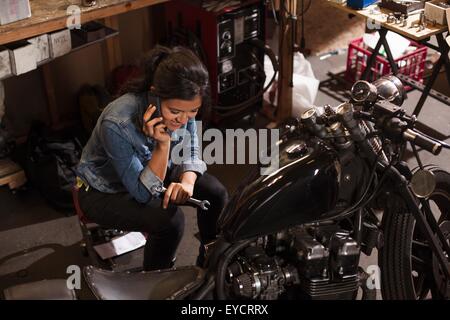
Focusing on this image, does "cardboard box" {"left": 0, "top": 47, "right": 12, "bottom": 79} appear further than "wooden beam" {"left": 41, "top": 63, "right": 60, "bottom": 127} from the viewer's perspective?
No

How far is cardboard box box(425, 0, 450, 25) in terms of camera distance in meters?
2.90

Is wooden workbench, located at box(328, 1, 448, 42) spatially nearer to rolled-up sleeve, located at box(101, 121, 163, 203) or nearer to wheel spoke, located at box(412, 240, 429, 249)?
wheel spoke, located at box(412, 240, 429, 249)

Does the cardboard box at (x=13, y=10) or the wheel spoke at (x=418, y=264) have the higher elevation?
the cardboard box at (x=13, y=10)

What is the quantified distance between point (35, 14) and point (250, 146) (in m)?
1.34

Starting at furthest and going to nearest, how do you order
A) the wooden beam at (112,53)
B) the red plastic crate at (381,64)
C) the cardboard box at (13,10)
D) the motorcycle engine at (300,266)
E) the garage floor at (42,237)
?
the red plastic crate at (381,64)
the wooden beam at (112,53)
the garage floor at (42,237)
the cardboard box at (13,10)
the motorcycle engine at (300,266)

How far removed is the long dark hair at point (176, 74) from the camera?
196 cm

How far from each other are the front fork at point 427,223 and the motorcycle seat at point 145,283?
614 mm

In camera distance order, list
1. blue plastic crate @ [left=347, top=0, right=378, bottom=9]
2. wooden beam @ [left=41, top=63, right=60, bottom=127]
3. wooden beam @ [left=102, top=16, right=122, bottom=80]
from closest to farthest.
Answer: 1. blue plastic crate @ [left=347, top=0, right=378, bottom=9]
2. wooden beam @ [left=41, top=63, right=60, bottom=127]
3. wooden beam @ [left=102, top=16, right=122, bottom=80]

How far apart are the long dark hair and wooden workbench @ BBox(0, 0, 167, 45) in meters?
0.75

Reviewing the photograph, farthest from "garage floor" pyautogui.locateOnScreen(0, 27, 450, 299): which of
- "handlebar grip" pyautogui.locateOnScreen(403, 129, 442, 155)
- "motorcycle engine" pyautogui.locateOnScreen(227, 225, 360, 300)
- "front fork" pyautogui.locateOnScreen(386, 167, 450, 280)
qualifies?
"handlebar grip" pyautogui.locateOnScreen(403, 129, 442, 155)

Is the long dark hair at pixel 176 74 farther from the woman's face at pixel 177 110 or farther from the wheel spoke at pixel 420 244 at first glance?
the wheel spoke at pixel 420 244

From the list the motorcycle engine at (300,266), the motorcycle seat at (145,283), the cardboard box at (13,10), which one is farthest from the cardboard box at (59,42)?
the motorcycle engine at (300,266)
